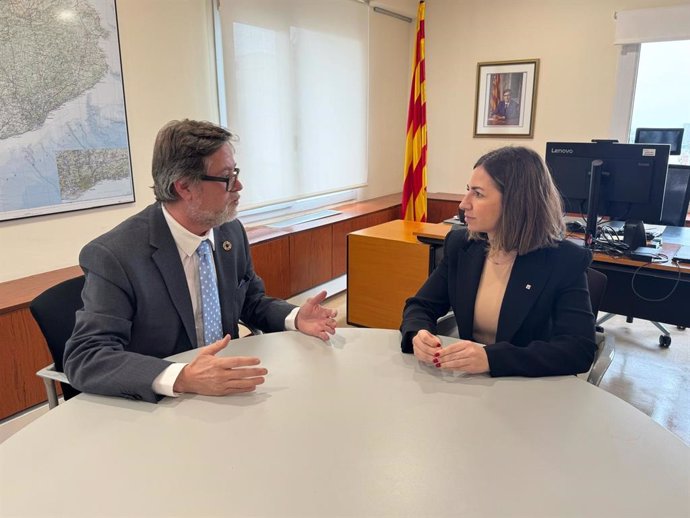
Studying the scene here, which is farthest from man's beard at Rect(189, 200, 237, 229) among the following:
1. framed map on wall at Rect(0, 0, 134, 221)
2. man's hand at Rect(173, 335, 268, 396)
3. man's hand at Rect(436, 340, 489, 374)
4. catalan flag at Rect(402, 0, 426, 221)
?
catalan flag at Rect(402, 0, 426, 221)

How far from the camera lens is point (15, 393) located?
2.23 metres

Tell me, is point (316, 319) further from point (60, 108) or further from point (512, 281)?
point (60, 108)

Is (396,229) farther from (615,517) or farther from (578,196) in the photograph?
(615,517)

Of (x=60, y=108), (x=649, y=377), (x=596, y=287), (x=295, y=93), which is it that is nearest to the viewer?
(x=596, y=287)

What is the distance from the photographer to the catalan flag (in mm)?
4727

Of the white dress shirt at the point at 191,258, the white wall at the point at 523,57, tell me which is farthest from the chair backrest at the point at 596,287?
the white wall at the point at 523,57

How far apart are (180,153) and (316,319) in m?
0.66

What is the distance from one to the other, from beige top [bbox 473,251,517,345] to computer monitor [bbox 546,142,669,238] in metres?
1.25

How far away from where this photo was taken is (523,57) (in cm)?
489

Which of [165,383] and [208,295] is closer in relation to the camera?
[165,383]

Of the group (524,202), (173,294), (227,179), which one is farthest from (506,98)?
(173,294)

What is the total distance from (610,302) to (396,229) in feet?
4.79

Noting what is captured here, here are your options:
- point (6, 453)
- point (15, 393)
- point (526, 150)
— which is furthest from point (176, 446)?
point (15, 393)

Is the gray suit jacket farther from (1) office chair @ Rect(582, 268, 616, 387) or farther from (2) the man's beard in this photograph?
(1) office chair @ Rect(582, 268, 616, 387)
